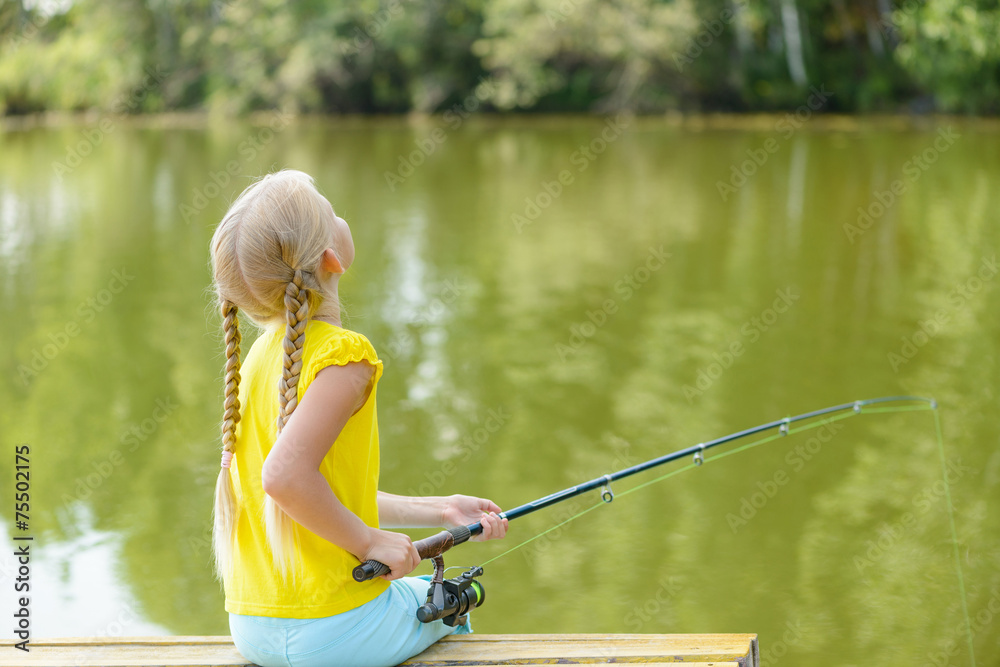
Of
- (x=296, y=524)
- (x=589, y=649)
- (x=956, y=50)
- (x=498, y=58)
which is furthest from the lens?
(x=498, y=58)

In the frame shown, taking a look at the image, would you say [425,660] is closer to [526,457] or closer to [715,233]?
[526,457]

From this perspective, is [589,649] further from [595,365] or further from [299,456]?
[595,365]

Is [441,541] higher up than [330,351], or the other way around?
[330,351]

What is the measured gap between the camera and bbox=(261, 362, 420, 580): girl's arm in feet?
5.32

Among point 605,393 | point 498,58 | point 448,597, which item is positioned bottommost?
point 448,597

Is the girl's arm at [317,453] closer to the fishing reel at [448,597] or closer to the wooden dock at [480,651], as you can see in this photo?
the fishing reel at [448,597]

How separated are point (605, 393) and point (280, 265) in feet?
12.6

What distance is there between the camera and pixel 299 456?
1.62 m

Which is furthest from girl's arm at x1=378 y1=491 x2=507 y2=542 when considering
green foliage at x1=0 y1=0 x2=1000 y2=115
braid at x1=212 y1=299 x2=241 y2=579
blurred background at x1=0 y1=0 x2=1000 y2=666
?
green foliage at x1=0 y1=0 x2=1000 y2=115

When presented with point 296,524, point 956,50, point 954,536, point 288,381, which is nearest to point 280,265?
point 288,381

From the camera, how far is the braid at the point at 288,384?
65.7 inches

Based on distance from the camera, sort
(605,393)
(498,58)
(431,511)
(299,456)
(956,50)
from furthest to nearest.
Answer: (498,58) → (956,50) → (605,393) → (431,511) → (299,456)

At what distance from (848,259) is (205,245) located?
5504 millimetres

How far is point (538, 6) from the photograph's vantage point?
25.0 metres
